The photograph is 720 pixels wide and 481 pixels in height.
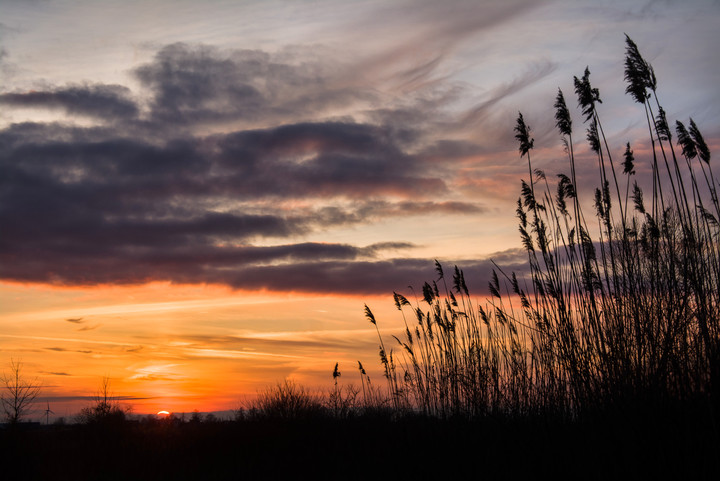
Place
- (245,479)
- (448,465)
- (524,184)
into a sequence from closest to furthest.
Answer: (448,465) → (524,184) → (245,479)

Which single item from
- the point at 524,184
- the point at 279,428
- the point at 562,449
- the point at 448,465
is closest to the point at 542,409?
the point at 562,449

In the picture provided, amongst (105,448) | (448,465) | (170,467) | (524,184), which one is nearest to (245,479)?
(170,467)

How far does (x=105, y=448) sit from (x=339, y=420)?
7532 millimetres

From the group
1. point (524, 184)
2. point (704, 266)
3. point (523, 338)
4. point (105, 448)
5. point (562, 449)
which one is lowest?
point (105, 448)

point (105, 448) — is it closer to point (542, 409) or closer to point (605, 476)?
point (542, 409)

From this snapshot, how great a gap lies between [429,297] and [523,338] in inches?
110

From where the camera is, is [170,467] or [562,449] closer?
[562,449]

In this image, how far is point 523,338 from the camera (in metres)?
9.62

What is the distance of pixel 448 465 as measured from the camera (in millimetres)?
7668

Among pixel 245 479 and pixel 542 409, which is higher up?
pixel 542 409

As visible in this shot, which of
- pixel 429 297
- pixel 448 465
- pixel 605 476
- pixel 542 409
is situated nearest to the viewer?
pixel 605 476

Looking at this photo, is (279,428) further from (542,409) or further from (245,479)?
(542,409)

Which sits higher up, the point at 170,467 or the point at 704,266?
the point at 704,266

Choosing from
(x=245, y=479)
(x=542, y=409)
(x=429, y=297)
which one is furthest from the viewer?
(x=429, y=297)
